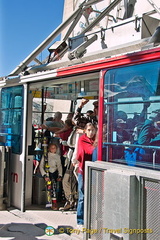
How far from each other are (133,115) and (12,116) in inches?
111

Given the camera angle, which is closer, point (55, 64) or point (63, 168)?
point (55, 64)

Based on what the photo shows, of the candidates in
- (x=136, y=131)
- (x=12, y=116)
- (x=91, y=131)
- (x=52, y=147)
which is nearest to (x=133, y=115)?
(x=136, y=131)

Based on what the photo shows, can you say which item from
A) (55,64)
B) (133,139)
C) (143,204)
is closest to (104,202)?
(143,204)

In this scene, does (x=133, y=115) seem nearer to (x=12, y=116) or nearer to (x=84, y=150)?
(x=84, y=150)

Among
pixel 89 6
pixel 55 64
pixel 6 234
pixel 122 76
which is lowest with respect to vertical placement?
pixel 6 234

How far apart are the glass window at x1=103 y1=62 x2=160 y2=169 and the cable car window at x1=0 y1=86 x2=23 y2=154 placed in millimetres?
2125

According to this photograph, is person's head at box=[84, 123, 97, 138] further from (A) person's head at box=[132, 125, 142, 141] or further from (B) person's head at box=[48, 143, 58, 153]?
(B) person's head at box=[48, 143, 58, 153]

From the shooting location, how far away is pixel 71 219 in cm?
445

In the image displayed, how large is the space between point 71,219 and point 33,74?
2301 millimetres

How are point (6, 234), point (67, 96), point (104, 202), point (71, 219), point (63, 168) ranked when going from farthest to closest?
point (67, 96) → point (63, 168) → point (71, 219) → point (6, 234) → point (104, 202)

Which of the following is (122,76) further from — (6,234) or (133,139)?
(6,234)

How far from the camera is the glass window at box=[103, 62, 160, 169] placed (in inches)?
118

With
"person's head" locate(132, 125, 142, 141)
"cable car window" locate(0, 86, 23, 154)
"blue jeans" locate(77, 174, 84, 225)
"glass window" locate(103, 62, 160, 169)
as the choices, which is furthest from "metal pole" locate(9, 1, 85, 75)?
"person's head" locate(132, 125, 142, 141)

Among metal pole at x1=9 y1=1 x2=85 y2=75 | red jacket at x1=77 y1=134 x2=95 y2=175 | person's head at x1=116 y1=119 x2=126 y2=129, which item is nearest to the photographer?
person's head at x1=116 y1=119 x2=126 y2=129
